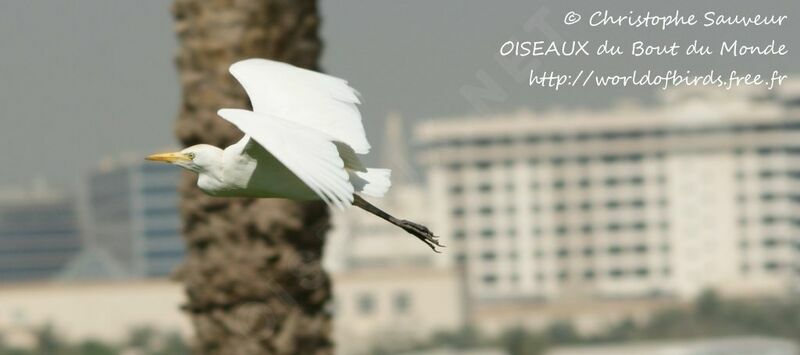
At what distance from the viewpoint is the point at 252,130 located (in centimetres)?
482

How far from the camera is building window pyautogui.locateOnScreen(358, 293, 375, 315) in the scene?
3994 inches

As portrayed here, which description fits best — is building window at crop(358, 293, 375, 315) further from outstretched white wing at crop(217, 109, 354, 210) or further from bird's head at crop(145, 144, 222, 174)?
bird's head at crop(145, 144, 222, 174)

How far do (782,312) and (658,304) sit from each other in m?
8.81

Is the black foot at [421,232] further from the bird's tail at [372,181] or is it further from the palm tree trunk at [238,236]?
the palm tree trunk at [238,236]

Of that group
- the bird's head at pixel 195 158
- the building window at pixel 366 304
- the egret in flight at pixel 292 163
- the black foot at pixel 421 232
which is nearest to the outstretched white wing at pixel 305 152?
the egret in flight at pixel 292 163

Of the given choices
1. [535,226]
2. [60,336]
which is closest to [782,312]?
[60,336]

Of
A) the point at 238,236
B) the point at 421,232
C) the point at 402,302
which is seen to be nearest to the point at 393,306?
the point at 402,302

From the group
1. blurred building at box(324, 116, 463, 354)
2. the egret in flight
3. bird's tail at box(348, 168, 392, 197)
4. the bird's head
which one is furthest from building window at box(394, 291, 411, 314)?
the bird's head

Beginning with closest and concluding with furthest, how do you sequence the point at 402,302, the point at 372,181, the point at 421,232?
the point at 372,181 → the point at 421,232 → the point at 402,302

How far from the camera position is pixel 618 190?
148 metres

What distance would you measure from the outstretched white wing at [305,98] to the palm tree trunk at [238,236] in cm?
199

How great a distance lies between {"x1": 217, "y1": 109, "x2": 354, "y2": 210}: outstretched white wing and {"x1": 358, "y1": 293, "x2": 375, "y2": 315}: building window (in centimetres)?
9626

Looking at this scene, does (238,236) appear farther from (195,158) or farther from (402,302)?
(402,302)

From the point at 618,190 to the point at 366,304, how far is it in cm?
4986
